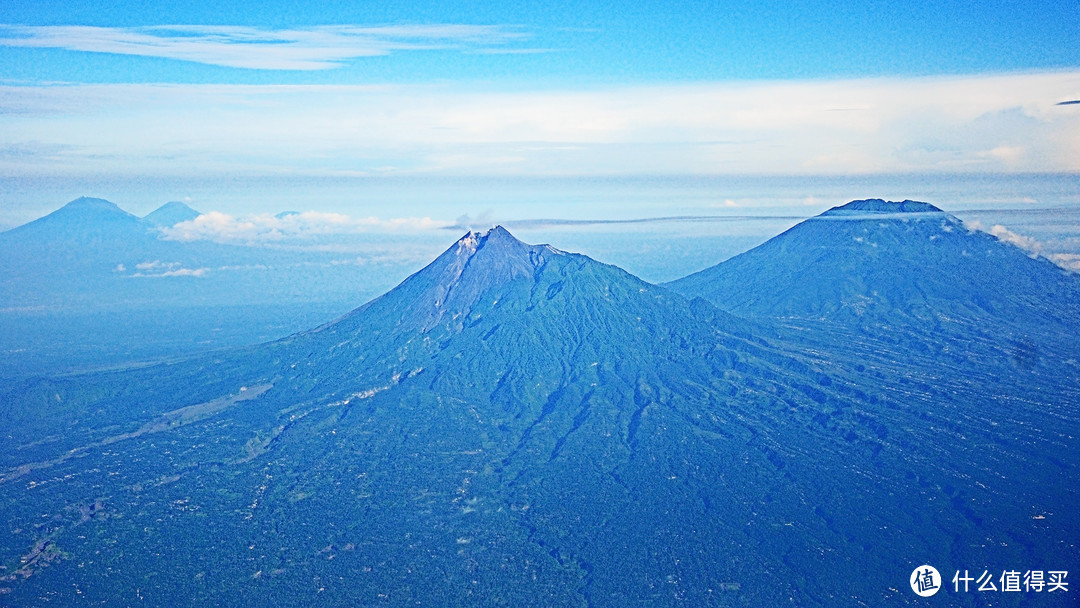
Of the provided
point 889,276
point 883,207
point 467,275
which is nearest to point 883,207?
point 883,207

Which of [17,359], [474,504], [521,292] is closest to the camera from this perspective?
[474,504]

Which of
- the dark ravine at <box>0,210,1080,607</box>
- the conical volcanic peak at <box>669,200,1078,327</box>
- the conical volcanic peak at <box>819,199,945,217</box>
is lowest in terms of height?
the dark ravine at <box>0,210,1080,607</box>

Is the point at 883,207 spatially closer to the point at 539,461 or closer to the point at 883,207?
the point at 883,207

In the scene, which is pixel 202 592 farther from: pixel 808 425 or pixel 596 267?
pixel 596 267

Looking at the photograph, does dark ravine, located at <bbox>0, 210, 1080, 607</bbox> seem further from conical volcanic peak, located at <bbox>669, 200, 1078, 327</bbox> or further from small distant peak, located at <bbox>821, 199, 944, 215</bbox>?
small distant peak, located at <bbox>821, 199, 944, 215</bbox>

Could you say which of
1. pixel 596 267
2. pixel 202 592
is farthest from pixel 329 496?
pixel 596 267

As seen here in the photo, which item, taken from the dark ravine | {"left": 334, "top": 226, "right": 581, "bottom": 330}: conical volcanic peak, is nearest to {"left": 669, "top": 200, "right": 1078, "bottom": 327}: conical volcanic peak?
the dark ravine

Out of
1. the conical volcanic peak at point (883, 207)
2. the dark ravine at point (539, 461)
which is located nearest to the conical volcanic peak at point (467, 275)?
the dark ravine at point (539, 461)

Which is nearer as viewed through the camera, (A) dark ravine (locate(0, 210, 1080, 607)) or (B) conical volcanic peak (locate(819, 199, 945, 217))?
(A) dark ravine (locate(0, 210, 1080, 607))

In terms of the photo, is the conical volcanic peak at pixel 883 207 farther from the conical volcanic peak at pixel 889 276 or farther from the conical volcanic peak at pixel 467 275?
the conical volcanic peak at pixel 467 275
